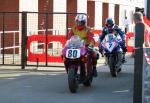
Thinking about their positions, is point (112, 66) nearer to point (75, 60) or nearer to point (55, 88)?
point (55, 88)

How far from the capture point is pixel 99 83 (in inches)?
510

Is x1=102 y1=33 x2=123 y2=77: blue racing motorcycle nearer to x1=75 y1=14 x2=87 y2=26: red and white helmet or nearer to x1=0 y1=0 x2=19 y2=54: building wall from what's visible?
x1=75 y1=14 x2=87 y2=26: red and white helmet

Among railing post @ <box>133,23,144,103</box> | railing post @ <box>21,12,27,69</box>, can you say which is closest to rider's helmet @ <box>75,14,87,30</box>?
railing post @ <box>21,12,27,69</box>

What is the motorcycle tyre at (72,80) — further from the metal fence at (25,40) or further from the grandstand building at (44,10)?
the grandstand building at (44,10)

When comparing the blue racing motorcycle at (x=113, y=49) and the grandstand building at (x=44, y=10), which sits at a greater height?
the grandstand building at (x=44, y=10)

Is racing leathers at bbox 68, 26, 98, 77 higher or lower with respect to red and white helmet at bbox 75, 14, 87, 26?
lower

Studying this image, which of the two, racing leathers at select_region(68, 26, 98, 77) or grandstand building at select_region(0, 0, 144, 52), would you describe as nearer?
racing leathers at select_region(68, 26, 98, 77)

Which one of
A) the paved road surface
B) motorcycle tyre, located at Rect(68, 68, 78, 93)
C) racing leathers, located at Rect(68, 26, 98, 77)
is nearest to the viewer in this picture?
the paved road surface

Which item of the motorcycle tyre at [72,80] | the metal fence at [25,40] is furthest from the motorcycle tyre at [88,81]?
the metal fence at [25,40]

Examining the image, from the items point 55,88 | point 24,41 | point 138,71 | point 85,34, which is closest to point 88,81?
point 55,88

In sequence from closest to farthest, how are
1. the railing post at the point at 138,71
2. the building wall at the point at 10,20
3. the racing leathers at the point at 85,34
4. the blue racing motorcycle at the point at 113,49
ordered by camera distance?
1. the railing post at the point at 138,71
2. the racing leathers at the point at 85,34
3. the blue racing motorcycle at the point at 113,49
4. the building wall at the point at 10,20

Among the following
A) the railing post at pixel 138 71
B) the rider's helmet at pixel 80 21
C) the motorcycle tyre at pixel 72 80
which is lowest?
the motorcycle tyre at pixel 72 80

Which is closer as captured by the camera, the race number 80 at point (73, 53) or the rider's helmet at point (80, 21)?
the race number 80 at point (73, 53)

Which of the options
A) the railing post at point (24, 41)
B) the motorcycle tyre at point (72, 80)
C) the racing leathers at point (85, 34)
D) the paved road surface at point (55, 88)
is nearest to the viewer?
the paved road surface at point (55, 88)
